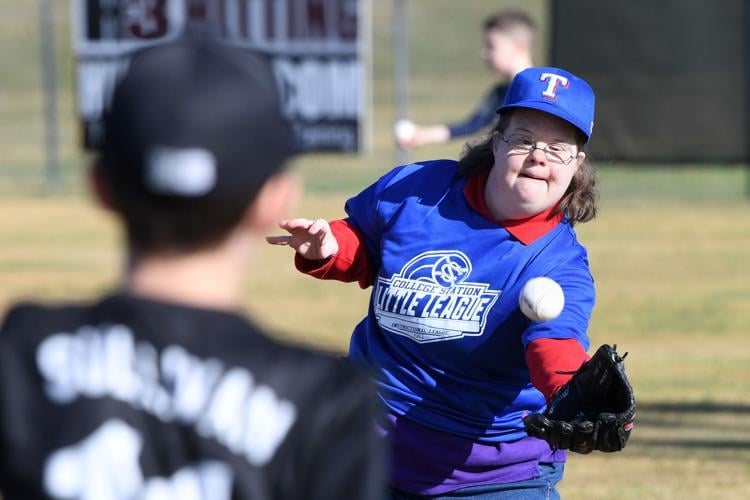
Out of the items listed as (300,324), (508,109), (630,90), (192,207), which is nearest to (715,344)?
(300,324)

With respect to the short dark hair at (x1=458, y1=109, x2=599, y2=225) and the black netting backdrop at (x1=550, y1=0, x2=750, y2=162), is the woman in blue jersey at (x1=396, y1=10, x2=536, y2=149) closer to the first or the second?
the black netting backdrop at (x1=550, y1=0, x2=750, y2=162)

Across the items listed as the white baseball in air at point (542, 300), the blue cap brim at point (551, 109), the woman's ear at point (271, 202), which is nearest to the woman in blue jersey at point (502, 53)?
the blue cap brim at point (551, 109)

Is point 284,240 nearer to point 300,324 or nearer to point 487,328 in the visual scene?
point 487,328

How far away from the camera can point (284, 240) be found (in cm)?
389

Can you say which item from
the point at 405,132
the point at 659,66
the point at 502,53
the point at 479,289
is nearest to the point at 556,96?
the point at 479,289

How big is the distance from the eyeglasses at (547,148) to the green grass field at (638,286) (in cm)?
153

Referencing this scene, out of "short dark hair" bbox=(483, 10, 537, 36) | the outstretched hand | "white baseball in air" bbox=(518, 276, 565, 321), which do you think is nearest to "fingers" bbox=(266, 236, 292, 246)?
the outstretched hand

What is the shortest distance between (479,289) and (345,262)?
447 mm

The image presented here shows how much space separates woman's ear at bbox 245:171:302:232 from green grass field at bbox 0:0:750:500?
0.25 meters

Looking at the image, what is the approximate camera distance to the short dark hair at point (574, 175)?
12.4 feet

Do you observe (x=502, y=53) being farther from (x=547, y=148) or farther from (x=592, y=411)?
A: (x=592, y=411)

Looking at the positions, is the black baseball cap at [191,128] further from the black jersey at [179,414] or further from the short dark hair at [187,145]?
the black jersey at [179,414]

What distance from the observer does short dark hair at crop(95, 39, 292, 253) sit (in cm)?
171

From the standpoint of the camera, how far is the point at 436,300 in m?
3.60
